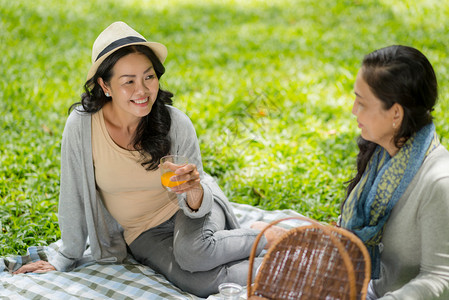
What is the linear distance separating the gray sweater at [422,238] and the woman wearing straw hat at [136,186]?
104 cm

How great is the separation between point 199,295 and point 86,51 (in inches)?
213

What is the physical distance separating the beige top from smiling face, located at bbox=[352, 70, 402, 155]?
1416 mm

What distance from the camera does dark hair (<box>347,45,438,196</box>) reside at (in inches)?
93.4

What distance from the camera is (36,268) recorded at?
357 cm

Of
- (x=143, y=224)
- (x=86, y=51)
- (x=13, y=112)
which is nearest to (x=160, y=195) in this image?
(x=143, y=224)

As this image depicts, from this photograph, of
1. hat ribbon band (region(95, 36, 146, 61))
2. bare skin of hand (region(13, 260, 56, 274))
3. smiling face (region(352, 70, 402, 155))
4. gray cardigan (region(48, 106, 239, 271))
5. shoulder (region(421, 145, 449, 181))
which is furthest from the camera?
bare skin of hand (region(13, 260, 56, 274))

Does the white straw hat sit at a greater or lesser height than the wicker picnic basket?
greater

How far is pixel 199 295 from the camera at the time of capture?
3348 mm

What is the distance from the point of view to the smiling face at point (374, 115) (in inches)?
96.3

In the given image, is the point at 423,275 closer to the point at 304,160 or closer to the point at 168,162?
the point at 168,162

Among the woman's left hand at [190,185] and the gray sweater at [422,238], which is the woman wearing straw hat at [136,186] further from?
the gray sweater at [422,238]

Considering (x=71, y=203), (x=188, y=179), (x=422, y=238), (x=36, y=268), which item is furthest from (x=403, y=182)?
(x=36, y=268)

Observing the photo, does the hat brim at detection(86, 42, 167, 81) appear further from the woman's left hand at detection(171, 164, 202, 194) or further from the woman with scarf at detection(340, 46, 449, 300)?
the woman with scarf at detection(340, 46, 449, 300)

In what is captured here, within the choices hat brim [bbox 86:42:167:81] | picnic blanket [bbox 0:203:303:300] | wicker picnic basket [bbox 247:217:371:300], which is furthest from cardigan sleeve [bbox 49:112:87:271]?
wicker picnic basket [bbox 247:217:371:300]
